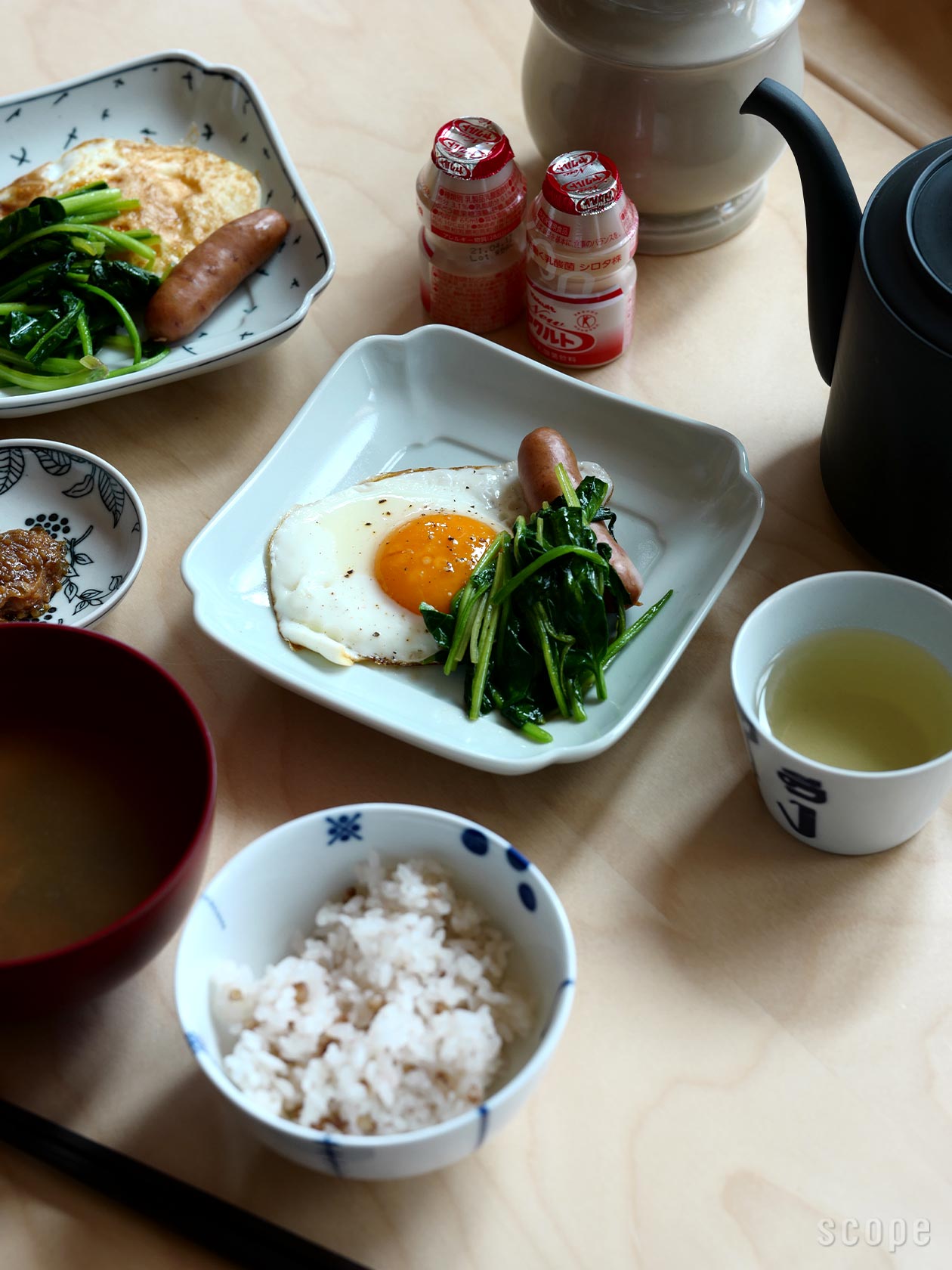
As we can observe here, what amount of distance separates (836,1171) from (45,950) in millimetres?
814

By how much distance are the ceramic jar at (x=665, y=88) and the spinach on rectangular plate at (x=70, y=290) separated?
73cm

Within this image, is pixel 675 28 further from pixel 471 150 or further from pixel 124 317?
pixel 124 317

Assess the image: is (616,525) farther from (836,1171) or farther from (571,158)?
(836,1171)

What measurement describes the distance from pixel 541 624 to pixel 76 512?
72 cm

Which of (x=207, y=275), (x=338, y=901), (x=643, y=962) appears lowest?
(x=643, y=962)

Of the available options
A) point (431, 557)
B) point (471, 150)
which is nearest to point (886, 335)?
point (431, 557)

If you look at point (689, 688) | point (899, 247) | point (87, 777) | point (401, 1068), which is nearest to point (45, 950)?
point (87, 777)

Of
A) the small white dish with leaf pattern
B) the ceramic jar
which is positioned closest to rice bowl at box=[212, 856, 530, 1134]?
the small white dish with leaf pattern

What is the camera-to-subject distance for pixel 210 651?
1.60m

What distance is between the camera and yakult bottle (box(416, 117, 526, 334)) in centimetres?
177

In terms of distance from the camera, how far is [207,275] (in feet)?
6.19

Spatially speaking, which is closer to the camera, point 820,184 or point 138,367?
point 820,184

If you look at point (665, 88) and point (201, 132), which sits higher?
point (665, 88)

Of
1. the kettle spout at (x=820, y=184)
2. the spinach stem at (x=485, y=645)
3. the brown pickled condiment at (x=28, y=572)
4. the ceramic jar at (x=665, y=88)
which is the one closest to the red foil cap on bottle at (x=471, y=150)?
the ceramic jar at (x=665, y=88)
